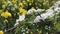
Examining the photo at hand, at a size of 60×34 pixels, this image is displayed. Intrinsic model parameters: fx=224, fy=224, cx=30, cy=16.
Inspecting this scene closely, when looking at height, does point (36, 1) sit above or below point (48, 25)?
below

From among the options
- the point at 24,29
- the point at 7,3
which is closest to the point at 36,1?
the point at 7,3

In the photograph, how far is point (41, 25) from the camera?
173 cm

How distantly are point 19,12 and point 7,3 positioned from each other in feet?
1.13

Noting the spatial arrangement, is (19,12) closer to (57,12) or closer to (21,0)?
(21,0)

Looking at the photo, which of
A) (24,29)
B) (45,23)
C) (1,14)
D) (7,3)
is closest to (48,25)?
(45,23)

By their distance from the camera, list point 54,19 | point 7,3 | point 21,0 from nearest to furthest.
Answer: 1. point 54,19
2. point 7,3
3. point 21,0

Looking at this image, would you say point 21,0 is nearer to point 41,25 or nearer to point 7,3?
point 7,3

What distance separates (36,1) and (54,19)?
9.78ft

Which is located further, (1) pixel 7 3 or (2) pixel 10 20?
(1) pixel 7 3

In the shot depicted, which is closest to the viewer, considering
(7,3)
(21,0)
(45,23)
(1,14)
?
(45,23)

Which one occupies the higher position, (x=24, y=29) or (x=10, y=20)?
(x=24, y=29)

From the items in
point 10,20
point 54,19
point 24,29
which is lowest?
point 10,20

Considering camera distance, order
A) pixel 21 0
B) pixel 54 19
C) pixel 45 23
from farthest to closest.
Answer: pixel 21 0 < pixel 45 23 < pixel 54 19

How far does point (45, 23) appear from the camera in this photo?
170 cm
